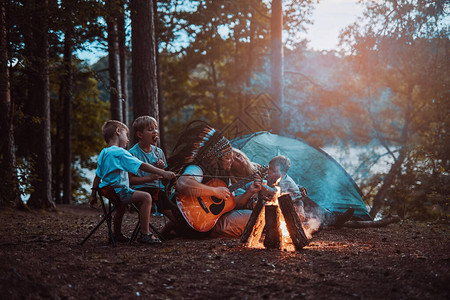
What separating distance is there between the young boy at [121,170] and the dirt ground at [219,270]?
1.55 feet

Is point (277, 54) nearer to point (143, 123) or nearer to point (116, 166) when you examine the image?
point (143, 123)

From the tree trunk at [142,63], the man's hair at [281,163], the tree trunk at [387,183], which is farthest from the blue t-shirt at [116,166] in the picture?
the tree trunk at [387,183]

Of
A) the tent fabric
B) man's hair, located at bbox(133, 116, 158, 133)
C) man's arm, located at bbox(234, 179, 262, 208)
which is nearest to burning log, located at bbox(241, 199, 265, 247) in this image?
man's arm, located at bbox(234, 179, 262, 208)

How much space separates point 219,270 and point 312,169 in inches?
174

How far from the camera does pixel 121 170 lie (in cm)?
527

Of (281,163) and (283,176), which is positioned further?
(283,176)

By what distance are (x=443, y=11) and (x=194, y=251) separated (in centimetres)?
884

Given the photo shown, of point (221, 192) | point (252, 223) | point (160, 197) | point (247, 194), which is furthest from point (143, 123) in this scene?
point (252, 223)

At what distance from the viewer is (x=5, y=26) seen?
30.5 ft

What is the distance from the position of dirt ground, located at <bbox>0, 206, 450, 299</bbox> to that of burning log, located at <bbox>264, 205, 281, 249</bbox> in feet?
0.64

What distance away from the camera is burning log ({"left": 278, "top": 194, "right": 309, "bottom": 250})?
5258mm

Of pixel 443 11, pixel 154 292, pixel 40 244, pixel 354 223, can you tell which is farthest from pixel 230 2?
pixel 154 292

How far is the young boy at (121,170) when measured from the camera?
500 centimetres

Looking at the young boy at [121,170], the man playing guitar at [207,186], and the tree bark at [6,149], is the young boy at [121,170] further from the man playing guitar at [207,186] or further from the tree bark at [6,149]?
the tree bark at [6,149]
